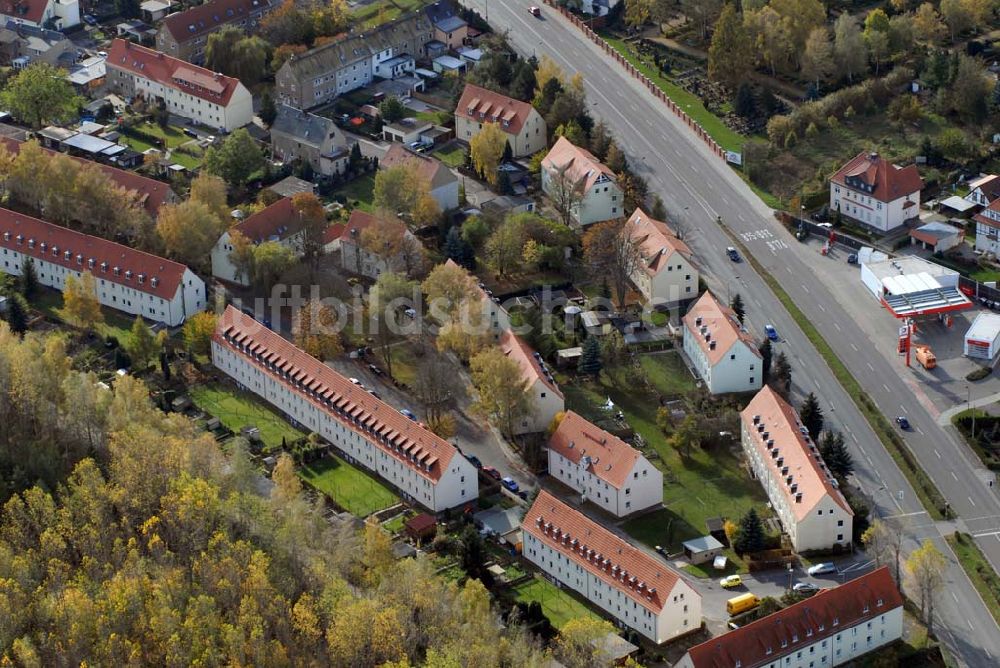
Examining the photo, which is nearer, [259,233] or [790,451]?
[790,451]

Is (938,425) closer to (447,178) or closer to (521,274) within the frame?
(521,274)

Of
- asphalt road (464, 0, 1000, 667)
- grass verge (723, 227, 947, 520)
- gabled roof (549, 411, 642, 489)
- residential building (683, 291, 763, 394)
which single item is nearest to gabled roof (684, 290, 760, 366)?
residential building (683, 291, 763, 394)

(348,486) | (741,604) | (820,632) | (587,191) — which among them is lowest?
(348,486)

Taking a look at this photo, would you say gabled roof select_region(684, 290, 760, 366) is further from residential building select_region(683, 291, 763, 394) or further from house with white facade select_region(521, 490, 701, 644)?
house with white facade select_region(521, 490, 701, 644)

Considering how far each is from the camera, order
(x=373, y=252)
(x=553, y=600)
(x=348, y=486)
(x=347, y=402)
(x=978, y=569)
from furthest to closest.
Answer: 1. (x=373, y=252)
2. (x=347, y=402)
3. (x=348, y=486)
4. (x=978, y=569)
5. (x=553, y=600)

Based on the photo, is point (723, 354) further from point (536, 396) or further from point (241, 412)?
point (241, 412)

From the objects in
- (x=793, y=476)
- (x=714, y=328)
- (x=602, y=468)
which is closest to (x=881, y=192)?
(x=714, y=328)
